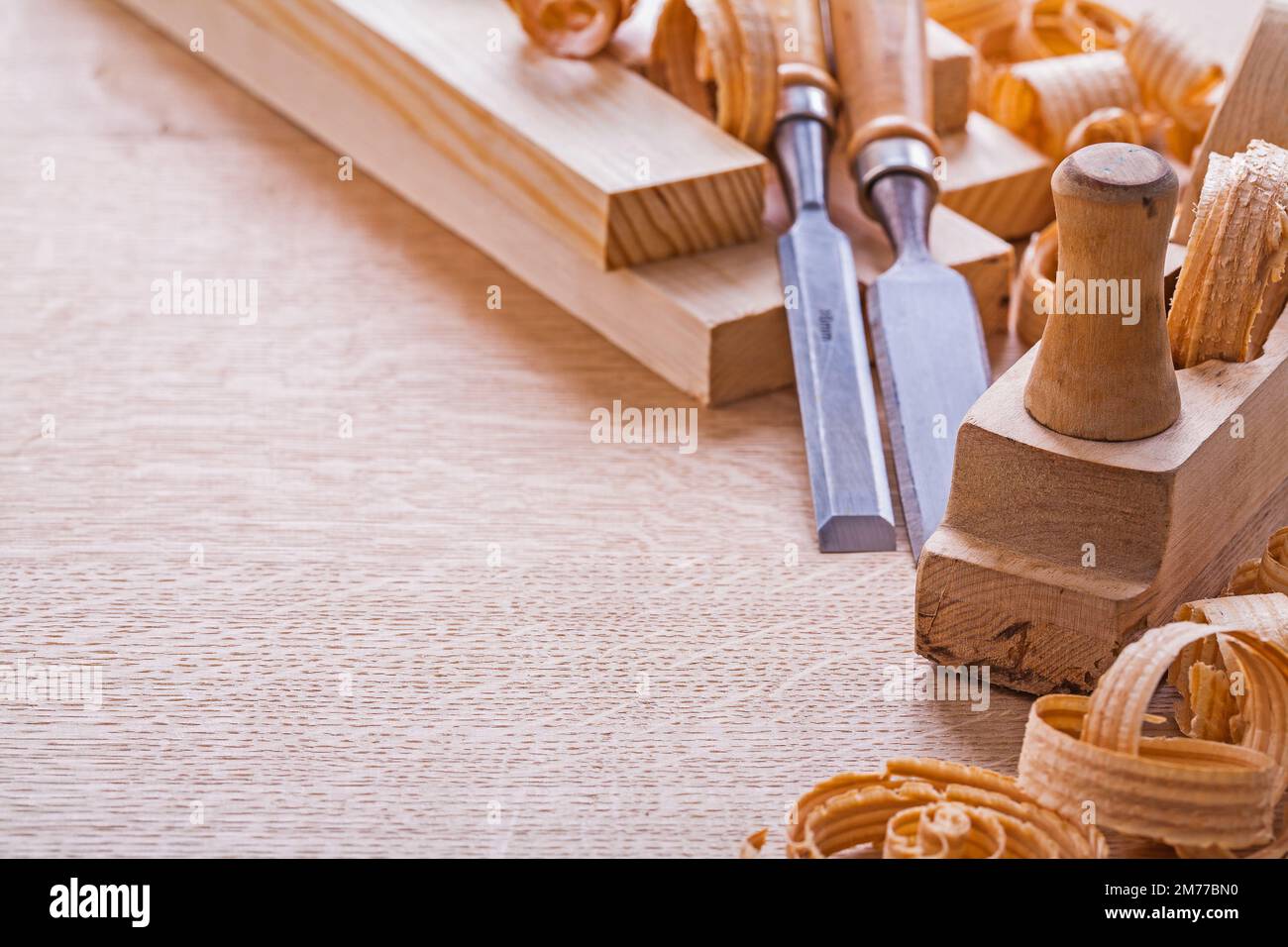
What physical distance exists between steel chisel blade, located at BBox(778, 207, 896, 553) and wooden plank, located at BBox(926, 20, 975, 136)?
19 centimetres

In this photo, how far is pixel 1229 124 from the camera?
2.71 ft

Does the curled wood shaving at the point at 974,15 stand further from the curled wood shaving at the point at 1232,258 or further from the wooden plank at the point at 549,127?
the curled wood shaving at the point at 1232,258

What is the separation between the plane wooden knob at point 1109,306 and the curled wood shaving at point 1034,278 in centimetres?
27

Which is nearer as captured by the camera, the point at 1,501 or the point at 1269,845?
the point at 1269,845

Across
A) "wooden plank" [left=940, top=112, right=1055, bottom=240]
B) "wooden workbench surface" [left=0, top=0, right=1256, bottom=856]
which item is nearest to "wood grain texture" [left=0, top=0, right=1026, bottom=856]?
"wooden workbench surface" [left=0, top=0, right=1256, bottom=856]

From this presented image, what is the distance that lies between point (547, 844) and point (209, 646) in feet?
0.70

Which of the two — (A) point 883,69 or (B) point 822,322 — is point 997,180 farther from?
(B) point 822,322

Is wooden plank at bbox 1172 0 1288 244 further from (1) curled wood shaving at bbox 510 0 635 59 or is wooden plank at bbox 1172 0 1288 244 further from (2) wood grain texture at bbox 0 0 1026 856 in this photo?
(1) curled wood shaving at bbox 510 0 635 59

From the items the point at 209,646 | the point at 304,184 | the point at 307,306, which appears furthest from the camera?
the point at 304,184

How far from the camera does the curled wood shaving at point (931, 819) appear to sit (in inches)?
24.7

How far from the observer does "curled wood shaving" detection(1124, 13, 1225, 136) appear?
1116 mm

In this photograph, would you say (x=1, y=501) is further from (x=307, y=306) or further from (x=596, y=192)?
(x=596, y=192)

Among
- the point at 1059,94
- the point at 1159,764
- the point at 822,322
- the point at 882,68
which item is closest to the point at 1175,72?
the point at 1059,94
